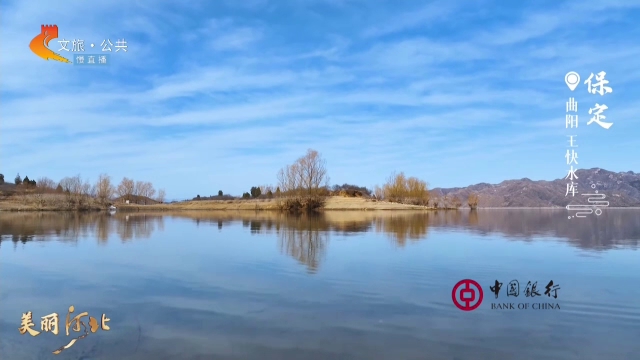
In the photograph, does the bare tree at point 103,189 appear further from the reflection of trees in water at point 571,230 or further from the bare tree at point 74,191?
the reflection of trees in water at point 571,230

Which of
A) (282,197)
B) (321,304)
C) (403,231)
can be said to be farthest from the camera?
(282,197)

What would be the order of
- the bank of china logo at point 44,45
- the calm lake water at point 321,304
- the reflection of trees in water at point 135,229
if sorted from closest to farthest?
1. the calm lake water at point 321,304
2. the bank of china logo at point 44,45
3. the reflection of trees in water at point 135,229

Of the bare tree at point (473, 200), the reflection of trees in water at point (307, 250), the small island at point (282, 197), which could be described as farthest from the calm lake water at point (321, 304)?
the bare tree at point (473, 200)

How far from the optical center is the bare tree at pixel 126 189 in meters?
99.2

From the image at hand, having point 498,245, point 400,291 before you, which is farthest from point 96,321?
point 498,245

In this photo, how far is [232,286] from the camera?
914 cm

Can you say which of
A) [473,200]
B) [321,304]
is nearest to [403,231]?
[321,304]

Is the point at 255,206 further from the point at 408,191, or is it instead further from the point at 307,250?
the point at 307,250

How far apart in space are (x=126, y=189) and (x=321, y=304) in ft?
335

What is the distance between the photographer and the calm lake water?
553cm

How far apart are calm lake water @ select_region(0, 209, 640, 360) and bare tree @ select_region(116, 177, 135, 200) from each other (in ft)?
299

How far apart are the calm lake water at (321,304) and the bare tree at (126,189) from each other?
91.3 metres

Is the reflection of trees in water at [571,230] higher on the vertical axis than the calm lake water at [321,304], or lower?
higher

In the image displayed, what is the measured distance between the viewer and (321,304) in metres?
7.56
